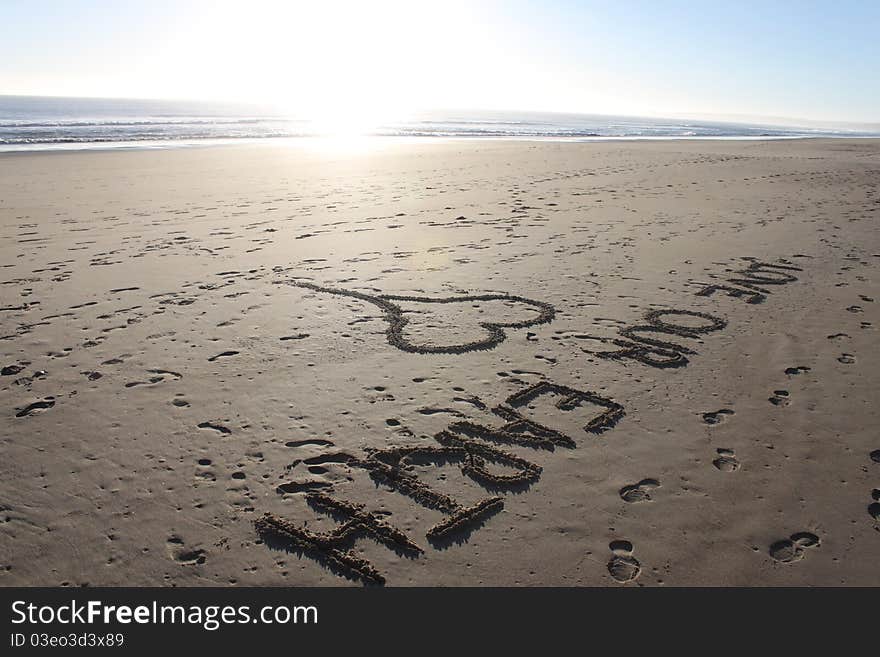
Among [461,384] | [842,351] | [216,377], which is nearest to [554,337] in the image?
[461,384]

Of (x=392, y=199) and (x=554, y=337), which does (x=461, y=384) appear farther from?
(x=392, y=199)

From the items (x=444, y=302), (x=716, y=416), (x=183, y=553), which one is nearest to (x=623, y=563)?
(x=716, y=416)

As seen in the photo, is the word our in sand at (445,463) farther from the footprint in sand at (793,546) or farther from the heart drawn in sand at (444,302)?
the footprint in sand at (793,546)

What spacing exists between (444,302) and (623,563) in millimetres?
3127

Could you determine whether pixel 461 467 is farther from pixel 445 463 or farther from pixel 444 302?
pixel 444 302

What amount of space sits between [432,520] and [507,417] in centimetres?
95

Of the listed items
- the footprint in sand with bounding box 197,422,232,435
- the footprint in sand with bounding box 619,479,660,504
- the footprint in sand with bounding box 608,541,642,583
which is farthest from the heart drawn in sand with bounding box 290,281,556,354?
the footprint in sand with bounding box 608,541,642,583

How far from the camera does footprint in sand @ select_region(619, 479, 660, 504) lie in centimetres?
267

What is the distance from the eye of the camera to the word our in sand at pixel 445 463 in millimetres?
2404

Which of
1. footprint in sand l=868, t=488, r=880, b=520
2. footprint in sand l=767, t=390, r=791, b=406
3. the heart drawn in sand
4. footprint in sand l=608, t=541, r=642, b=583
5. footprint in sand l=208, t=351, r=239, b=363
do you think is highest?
the heart drawn in sand

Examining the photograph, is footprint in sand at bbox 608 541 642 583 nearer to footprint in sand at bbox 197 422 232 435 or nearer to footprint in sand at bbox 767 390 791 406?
footprint in sand at bbox 767 390 791 406

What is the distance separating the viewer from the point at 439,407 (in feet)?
11.3

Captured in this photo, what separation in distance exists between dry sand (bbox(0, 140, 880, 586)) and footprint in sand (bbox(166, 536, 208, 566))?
0.02 meters

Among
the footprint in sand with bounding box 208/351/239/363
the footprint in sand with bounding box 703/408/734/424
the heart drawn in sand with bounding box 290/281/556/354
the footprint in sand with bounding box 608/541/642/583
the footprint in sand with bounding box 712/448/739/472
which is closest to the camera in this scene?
the footprint in sand with bounding box 608/541/642/583
